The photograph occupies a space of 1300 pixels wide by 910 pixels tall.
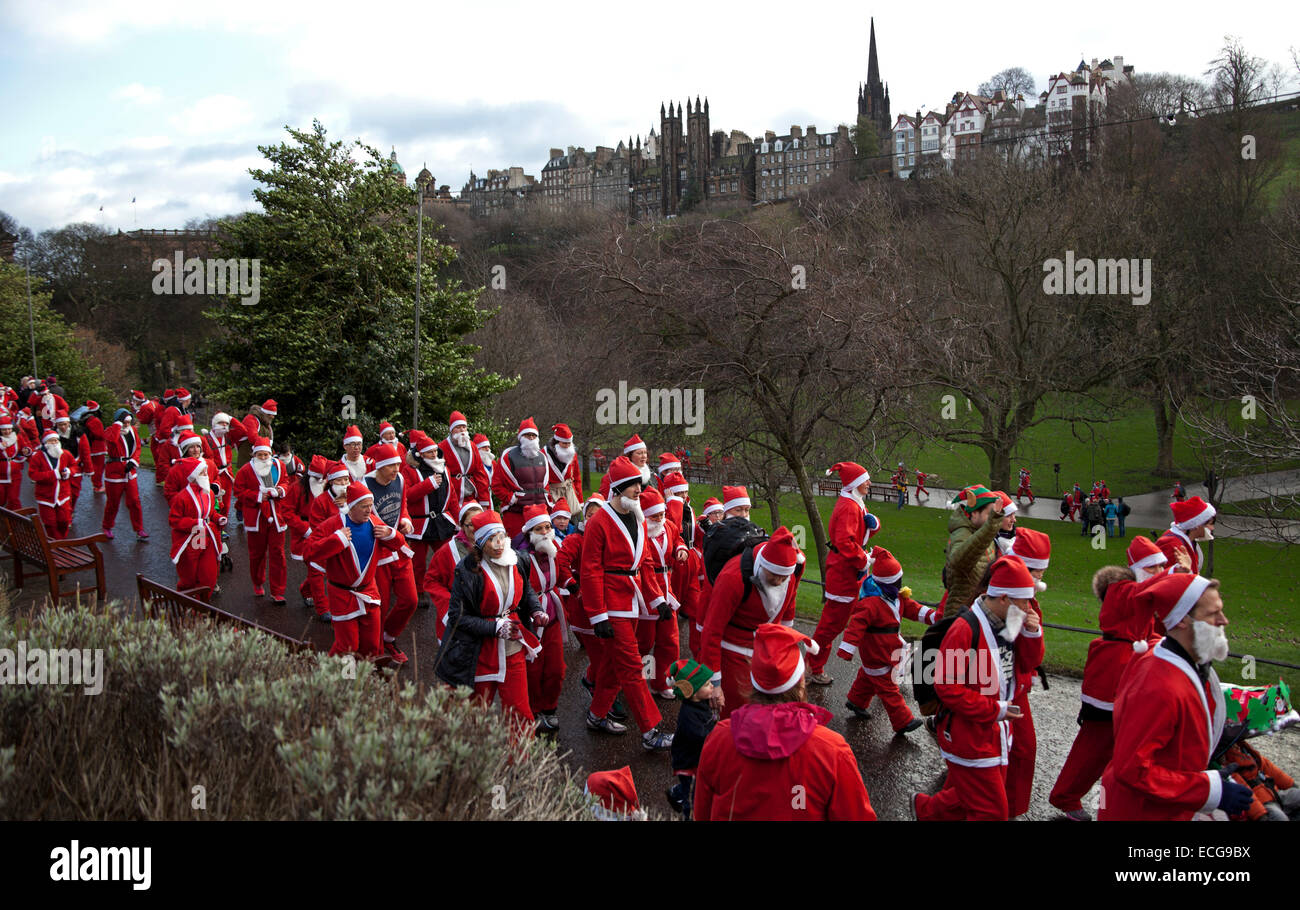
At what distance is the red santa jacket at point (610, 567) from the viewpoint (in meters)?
7.37

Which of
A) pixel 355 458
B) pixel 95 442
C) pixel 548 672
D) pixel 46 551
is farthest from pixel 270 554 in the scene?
pixel 95 442

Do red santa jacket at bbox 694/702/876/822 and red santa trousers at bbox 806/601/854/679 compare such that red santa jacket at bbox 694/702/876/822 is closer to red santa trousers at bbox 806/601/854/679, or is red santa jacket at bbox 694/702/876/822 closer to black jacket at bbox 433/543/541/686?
black jacket at bbox 433/543/541/686

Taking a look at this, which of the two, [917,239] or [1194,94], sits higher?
[1194,94]

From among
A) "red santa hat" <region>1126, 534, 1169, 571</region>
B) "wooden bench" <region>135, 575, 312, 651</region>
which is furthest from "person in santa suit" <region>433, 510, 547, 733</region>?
"red santa hat" <region>1126, 534, 1169, 571</region>

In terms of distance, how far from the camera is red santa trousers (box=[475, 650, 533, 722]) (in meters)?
6.51

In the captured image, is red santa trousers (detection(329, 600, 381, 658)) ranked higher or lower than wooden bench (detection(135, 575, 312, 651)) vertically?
lower

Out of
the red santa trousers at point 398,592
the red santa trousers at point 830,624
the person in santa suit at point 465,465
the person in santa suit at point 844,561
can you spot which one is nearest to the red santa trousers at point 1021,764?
the person in santa suit at point 844,561

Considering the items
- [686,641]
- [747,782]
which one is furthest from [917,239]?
[747,782]

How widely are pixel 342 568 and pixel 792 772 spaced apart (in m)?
5.55

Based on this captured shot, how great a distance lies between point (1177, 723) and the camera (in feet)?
13.5

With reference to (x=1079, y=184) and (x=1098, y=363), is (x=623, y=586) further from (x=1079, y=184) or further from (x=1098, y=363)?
(x=1079, y=184)

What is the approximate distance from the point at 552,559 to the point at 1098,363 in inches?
938
